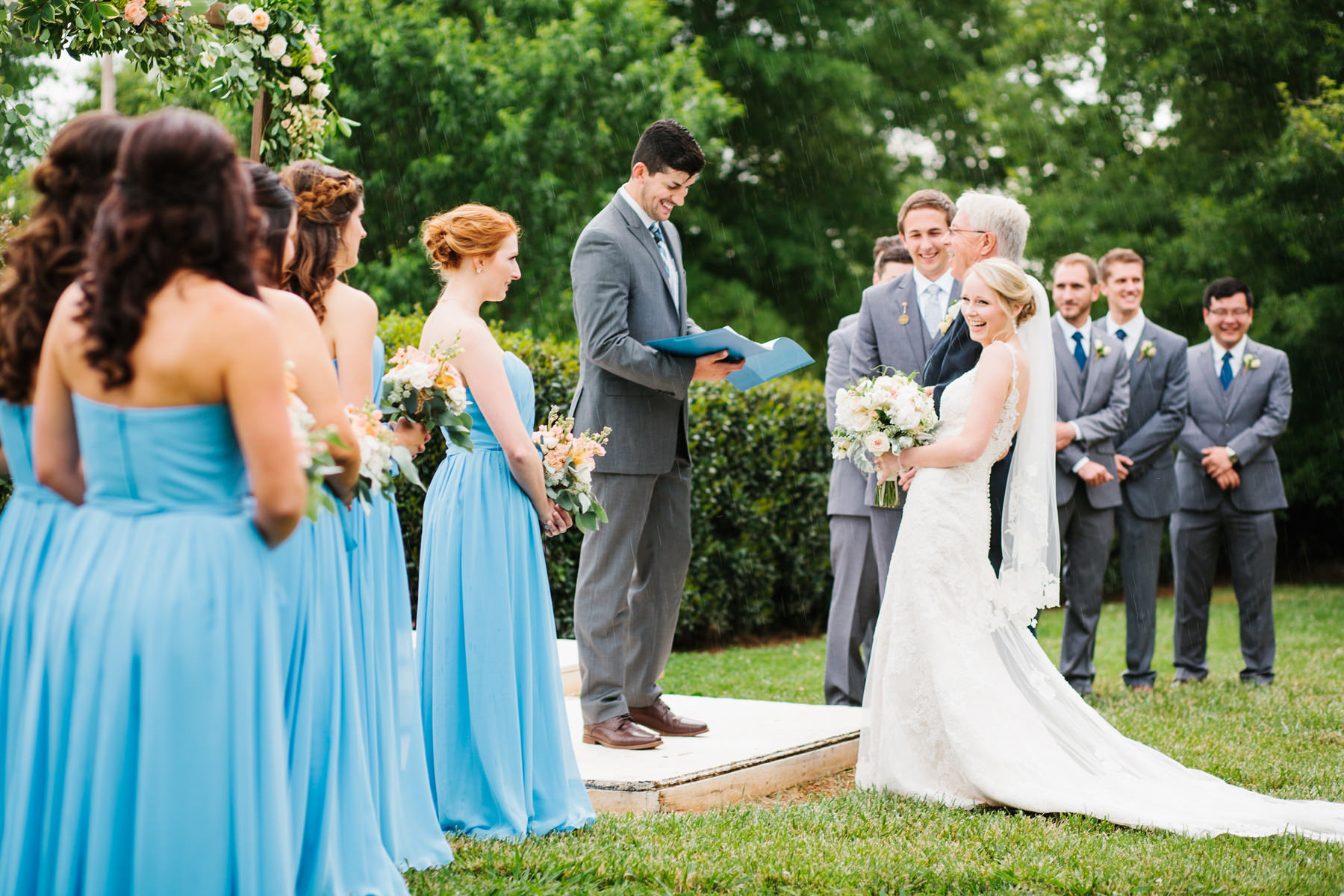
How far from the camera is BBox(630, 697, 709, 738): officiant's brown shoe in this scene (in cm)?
A: 524

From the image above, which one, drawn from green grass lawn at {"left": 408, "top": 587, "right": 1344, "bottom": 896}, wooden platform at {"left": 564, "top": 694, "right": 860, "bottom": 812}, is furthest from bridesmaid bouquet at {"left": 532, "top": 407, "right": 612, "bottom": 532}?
green grass lawn at {"left": 408, "top": 587, "right": 1344, "bottom": 896}

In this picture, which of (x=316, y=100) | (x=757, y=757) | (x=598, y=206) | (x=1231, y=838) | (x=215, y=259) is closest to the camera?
(x=215, y=259)

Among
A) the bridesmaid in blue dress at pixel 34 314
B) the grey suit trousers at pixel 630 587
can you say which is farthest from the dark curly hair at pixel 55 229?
the grey suit trousers at pixel 630 587

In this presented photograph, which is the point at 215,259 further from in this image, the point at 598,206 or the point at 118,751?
the point at 598,206

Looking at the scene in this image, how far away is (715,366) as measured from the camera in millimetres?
4977

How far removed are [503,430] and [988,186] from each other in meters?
16.9

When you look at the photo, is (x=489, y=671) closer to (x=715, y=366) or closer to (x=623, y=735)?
(x=623, y=735)

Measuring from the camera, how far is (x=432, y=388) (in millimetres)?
3695

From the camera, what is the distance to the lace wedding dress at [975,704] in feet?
14.8

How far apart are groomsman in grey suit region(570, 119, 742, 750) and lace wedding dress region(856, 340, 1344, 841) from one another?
95 cm

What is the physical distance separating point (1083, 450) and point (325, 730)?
5458mm

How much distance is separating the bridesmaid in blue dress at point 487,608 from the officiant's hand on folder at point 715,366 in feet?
3.29

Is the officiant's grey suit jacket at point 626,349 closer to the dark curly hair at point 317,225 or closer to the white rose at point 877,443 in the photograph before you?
the white rose at point 877,443

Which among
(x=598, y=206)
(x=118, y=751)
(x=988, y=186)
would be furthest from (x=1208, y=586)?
(x=988, y=186)
